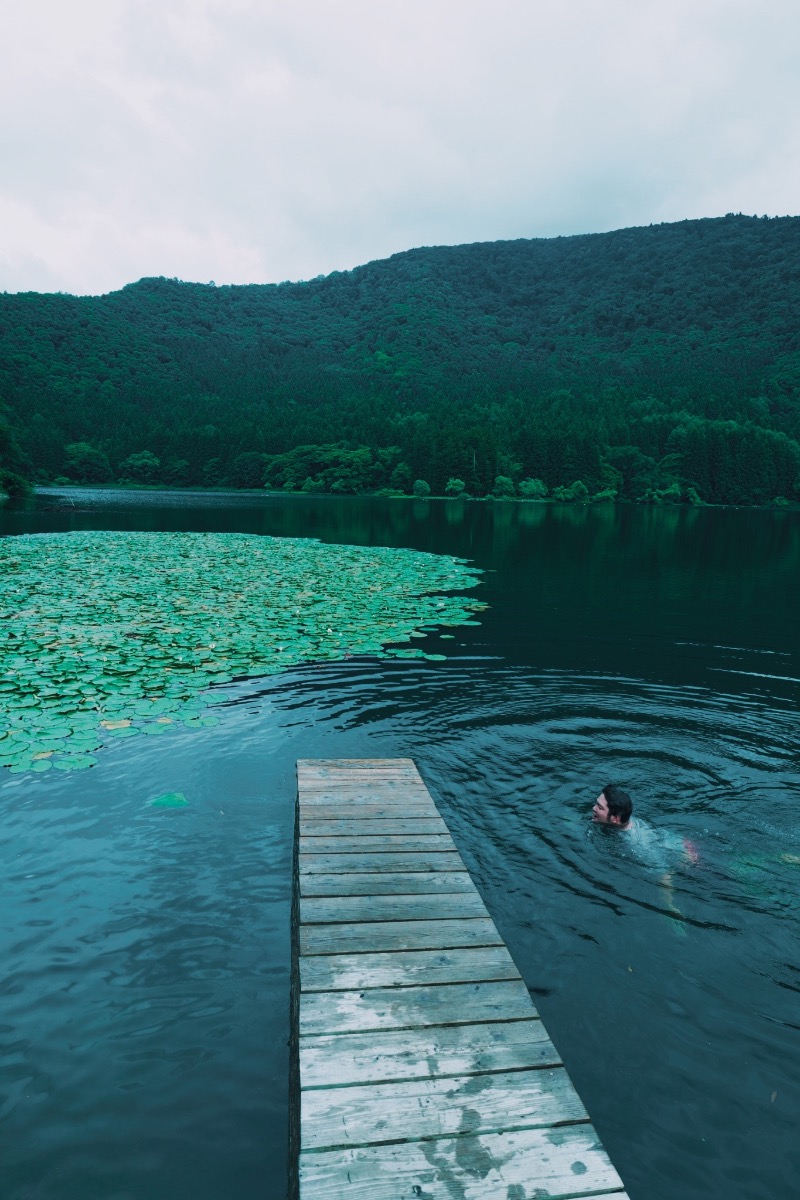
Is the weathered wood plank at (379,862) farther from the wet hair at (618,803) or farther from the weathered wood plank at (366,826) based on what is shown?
the wet hair at (618,803)

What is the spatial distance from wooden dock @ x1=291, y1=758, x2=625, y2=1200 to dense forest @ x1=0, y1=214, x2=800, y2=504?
7610 cm

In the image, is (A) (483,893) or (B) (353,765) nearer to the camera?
(A) (483,893)

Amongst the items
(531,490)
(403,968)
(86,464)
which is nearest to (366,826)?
(403,968)

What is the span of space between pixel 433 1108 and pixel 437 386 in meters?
168

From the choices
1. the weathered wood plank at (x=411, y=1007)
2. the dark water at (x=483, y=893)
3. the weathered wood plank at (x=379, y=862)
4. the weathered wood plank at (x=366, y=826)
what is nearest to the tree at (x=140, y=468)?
the dark water at (x=483, y=893)

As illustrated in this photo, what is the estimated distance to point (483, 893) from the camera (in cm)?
664

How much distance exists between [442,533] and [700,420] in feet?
315

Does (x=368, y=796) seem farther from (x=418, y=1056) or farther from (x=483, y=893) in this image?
(x=418, y=1056)

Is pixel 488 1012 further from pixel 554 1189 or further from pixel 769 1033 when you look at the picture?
pixel 769 1033

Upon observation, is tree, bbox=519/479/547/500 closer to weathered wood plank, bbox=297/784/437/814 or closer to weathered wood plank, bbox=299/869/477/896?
weathered wood plank, bbox=297/784/437/814

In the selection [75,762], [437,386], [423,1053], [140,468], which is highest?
[437,386]

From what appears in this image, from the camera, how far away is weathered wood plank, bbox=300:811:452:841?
648 centimetres

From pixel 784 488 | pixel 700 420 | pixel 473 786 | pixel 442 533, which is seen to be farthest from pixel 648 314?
pixel 473 786

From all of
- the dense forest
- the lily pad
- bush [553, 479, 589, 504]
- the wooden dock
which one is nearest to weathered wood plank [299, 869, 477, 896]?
the wooden dock
